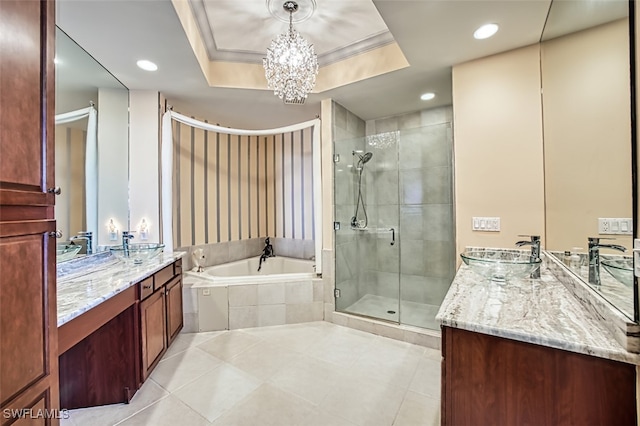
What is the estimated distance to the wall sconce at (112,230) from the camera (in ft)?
8.44

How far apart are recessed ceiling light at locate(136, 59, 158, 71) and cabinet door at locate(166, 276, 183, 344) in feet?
6.36

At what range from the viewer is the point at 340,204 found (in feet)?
10.8

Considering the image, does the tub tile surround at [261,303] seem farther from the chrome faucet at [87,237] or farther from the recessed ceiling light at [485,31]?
the recessed ceiling light at [485,31]

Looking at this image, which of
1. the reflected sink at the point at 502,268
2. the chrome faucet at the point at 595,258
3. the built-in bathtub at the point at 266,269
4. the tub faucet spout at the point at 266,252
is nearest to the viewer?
the chrome faucet at the point at 595,258

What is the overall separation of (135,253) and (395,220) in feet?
9.47

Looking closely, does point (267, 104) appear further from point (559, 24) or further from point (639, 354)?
point (639, 354)

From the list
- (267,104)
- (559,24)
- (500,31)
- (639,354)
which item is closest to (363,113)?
(267,104)

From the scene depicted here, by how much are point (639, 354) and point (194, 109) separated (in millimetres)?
4000

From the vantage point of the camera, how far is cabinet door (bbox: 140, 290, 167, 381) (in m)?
1.92

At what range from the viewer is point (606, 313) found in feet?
3.21

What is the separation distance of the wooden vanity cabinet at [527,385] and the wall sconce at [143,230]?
113 inches

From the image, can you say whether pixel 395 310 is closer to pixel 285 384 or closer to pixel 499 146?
pixel 285 384

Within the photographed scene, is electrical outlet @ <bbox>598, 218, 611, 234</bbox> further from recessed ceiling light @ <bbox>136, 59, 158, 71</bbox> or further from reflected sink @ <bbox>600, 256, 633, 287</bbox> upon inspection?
recessed ceiling light @ <bbox>136, 59, 158, 71</bbox>

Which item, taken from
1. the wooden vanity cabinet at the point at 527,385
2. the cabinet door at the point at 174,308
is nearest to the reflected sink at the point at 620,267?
the wooden vanity cabinet at the point at 527,385
